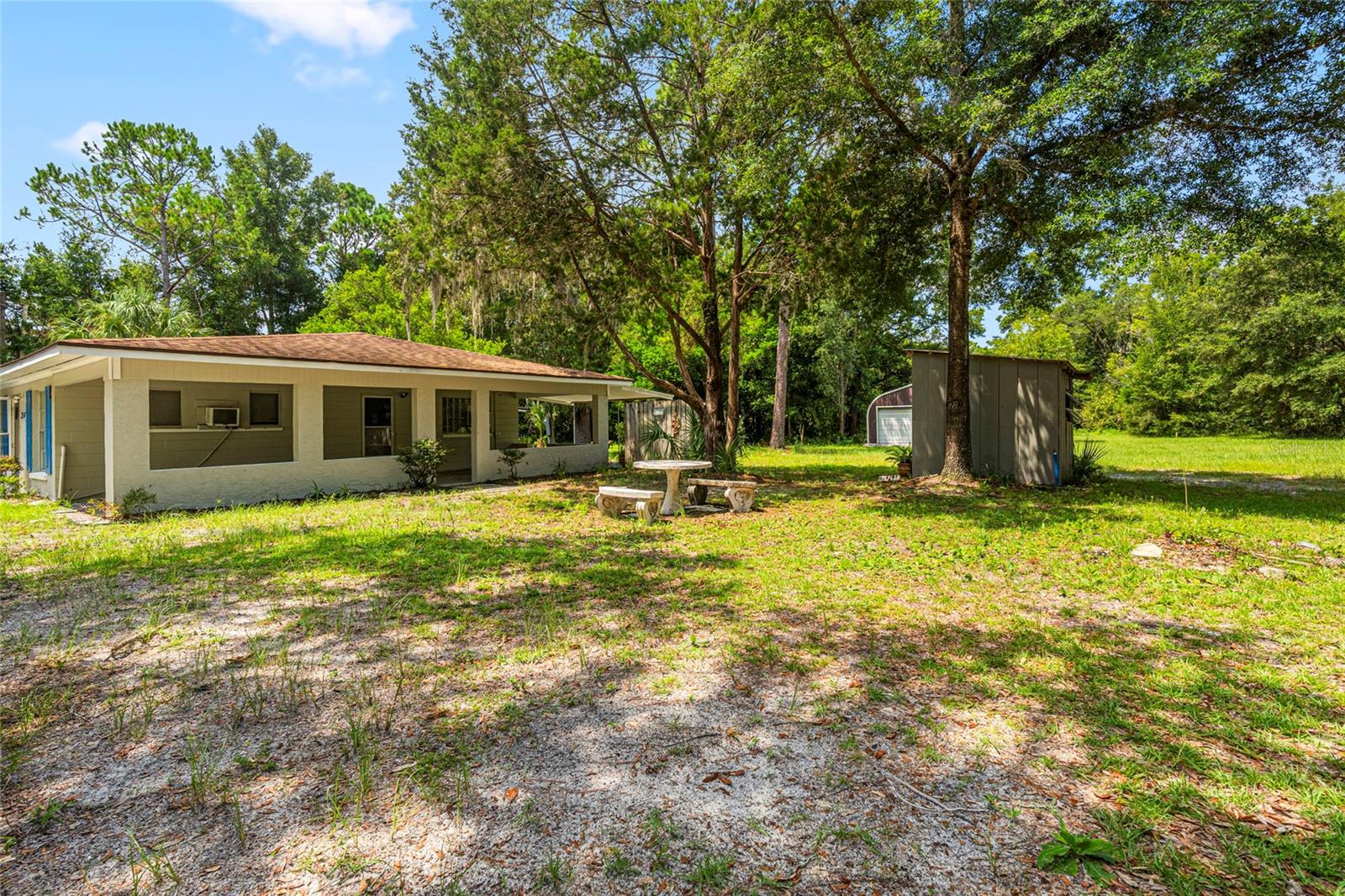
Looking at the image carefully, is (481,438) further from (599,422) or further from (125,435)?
(125,435)

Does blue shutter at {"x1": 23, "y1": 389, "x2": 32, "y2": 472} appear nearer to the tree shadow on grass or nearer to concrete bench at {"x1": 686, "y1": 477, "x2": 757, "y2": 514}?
concrete bench at {"x1": 686, "y1": 477, "x2": 757, "y2": 514}

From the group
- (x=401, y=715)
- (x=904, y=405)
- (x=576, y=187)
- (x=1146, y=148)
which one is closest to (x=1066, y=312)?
(x=904, y=405)

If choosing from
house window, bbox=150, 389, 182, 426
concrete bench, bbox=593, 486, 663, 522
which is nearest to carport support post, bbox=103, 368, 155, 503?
house window, bbox=150, 389, 182, 426

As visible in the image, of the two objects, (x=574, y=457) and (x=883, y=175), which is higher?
(x=883, y=175)

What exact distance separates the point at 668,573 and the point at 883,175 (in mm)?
9165

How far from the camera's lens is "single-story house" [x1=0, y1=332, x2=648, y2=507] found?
9117mm

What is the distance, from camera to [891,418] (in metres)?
24.6

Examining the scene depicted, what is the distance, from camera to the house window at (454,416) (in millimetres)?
15188

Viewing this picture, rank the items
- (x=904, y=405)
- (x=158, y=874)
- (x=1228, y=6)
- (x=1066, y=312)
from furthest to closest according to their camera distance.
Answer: (x=1066, y=312) < (x=904, y=405) < (x=1228, y=6) < (x=158, y=874)

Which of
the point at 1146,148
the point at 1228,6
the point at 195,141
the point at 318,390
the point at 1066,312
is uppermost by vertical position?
the point at 195,141

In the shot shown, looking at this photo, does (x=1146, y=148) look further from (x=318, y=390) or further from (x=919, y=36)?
(x=318, y=390)

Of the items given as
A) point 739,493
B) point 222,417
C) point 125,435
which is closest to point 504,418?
point 222,417

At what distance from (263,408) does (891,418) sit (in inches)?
821

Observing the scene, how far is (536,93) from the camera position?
10523 mm
